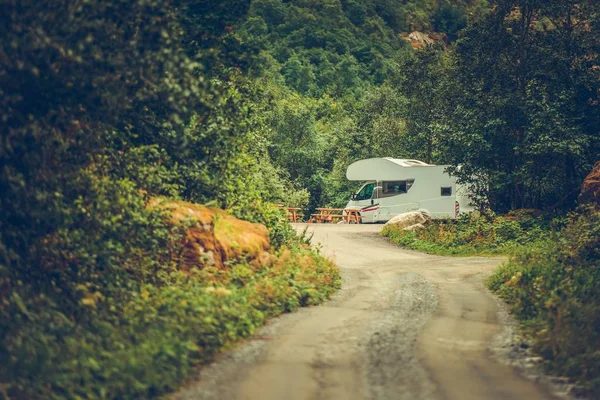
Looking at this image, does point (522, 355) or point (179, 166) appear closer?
point (522, 355)

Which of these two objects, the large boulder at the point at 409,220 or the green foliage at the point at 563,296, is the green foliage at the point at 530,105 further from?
the green foliage at the point at 563,296

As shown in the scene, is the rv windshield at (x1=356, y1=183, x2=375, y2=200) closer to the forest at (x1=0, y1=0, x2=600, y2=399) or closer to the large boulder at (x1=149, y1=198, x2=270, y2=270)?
the forest at (x1=0, y1=0, x2=600, y2=399)

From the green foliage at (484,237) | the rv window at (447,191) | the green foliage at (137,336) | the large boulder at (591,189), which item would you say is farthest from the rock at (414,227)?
the green foliage at (137,336)

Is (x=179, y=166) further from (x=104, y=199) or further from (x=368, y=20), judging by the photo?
(x=368, y=20)

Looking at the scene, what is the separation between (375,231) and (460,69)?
839 cm

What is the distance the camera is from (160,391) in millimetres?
9000

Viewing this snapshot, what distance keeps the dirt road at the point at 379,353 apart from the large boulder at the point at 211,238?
2.09 meters

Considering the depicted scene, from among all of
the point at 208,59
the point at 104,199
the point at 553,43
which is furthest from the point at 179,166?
the point at 553,43

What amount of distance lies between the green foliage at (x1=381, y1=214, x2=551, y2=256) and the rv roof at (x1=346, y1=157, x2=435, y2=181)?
9.37 metres

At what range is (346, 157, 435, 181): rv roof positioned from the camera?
40719 millimetres

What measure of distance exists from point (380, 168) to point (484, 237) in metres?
13.3

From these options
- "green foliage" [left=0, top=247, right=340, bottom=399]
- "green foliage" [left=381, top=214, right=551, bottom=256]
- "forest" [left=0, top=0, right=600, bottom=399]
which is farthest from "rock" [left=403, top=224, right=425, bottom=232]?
"green foliage" [left=0, top=247, right=340, bottom=399]

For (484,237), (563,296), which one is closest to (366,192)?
(484,237)

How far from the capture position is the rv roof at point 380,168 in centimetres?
4072
